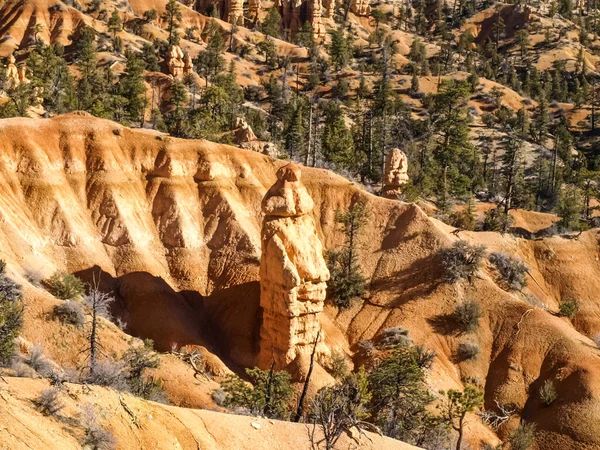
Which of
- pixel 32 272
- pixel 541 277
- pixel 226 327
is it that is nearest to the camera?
pixel 32 272

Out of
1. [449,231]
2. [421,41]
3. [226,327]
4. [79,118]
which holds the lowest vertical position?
[226,327]

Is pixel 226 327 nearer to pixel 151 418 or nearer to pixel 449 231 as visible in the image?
pixel 449 231

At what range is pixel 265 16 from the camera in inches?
4801

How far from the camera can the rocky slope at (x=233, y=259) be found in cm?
3253

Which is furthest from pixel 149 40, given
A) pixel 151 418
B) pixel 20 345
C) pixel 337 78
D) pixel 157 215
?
pixel 151 418

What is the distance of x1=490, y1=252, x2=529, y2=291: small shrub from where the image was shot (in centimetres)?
3906

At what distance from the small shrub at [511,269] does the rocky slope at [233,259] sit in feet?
2.57

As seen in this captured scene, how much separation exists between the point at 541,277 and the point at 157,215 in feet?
83.9

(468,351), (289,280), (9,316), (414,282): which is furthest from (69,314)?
(468,351)

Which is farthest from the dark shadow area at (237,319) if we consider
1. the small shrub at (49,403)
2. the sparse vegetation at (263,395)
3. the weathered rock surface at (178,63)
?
the weathered rock surface at (178,63)

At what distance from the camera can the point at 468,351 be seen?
3456 centimetres

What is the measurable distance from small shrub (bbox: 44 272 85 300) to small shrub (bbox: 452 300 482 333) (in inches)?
827

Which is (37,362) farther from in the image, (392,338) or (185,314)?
(392,338)

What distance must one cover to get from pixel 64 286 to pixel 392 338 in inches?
691
